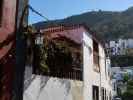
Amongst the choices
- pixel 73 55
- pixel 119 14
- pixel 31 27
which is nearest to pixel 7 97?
pixel 31 27

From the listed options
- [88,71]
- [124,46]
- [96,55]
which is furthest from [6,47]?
[124,46]

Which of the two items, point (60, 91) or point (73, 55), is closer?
point (60, 91)

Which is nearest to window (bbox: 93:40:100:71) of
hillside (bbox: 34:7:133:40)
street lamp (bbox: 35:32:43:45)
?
street lamp (bbox: 35:32:43:45)

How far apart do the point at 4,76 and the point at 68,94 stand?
495 centimetres

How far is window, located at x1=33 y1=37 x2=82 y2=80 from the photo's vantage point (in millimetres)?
15253

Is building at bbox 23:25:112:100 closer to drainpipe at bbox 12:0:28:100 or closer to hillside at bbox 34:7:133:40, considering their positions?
drainpipe at bbox 12:0:28:100

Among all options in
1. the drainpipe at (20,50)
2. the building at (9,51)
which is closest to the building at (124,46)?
the drainpipe at (20,50)

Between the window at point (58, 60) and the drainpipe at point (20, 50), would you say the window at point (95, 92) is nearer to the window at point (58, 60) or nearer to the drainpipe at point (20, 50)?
the window at point (58, 60)

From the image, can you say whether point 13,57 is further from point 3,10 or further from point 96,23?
point 96,23

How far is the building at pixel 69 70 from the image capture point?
1457 cm

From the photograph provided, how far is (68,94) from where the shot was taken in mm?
17547

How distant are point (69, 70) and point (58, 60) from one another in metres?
1.51

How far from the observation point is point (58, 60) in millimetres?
16938

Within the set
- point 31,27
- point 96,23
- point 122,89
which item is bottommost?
point 122,89
